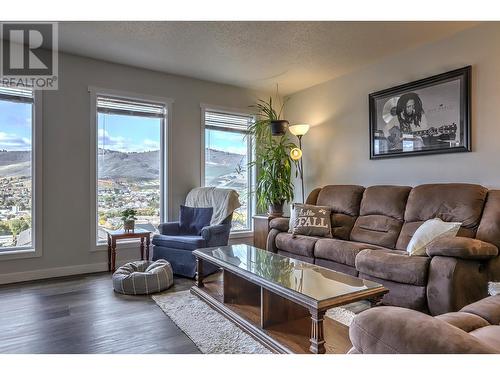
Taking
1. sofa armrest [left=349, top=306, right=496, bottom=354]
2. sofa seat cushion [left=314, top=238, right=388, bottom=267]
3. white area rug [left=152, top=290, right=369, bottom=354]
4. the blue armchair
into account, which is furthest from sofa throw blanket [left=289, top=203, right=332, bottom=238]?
sofa armrest [left=349, top=306, right=496, bottom=354]

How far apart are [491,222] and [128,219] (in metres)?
3.64

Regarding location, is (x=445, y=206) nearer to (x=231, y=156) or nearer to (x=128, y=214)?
(x=231, y=156)

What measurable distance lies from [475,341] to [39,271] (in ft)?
13.3

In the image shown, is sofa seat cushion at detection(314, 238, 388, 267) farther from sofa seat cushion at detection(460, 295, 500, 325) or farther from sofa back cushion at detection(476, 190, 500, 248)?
sofa seat cushion at detection(460, 295, 500, 325)

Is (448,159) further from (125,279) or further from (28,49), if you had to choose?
(28,49)

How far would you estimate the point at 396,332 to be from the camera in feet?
3.13

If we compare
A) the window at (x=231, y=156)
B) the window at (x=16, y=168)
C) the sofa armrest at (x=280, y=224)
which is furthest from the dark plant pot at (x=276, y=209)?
the window at (x=16, y=168)

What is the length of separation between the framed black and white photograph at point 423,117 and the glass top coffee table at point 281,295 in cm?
199

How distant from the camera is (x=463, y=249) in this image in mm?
2240

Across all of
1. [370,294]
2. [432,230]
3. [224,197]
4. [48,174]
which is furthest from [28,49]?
[432,230]

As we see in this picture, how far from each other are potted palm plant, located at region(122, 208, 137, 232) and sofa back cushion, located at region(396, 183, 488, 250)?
2951mm

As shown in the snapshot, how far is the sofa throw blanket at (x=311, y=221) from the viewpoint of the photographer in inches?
143

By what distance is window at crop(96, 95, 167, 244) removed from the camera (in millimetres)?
4035

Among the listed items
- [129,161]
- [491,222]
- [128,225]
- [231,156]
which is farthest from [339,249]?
[129,161]
